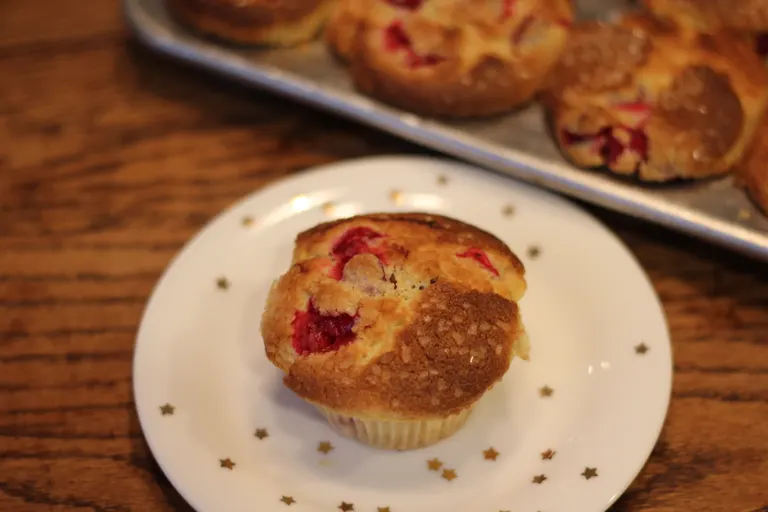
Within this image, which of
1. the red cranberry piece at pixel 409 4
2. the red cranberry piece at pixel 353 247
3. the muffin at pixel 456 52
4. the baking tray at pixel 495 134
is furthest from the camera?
the red cranberry piece at pixel 409 4

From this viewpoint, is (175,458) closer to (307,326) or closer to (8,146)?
(307,326)

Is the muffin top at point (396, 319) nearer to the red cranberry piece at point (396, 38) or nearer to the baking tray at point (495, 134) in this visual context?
the baking tray at point (495, 134)

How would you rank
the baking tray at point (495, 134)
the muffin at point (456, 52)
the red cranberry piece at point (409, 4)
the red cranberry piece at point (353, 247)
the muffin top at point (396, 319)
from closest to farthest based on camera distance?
the muffin top at point (396, 319)
the red cranberry piece at point (353, 247)
the baking tray at point (495, 134)
the muffin at point (456, 52)
the red cranberry piece at point (409, 4)

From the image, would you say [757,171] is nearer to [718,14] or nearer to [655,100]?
[655,100]

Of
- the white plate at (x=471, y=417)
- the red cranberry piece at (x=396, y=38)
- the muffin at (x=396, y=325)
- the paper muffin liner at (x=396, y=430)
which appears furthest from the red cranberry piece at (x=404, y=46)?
the paper muffin liner at (x=396, y=430)

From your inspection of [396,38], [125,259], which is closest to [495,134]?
[396,38]
